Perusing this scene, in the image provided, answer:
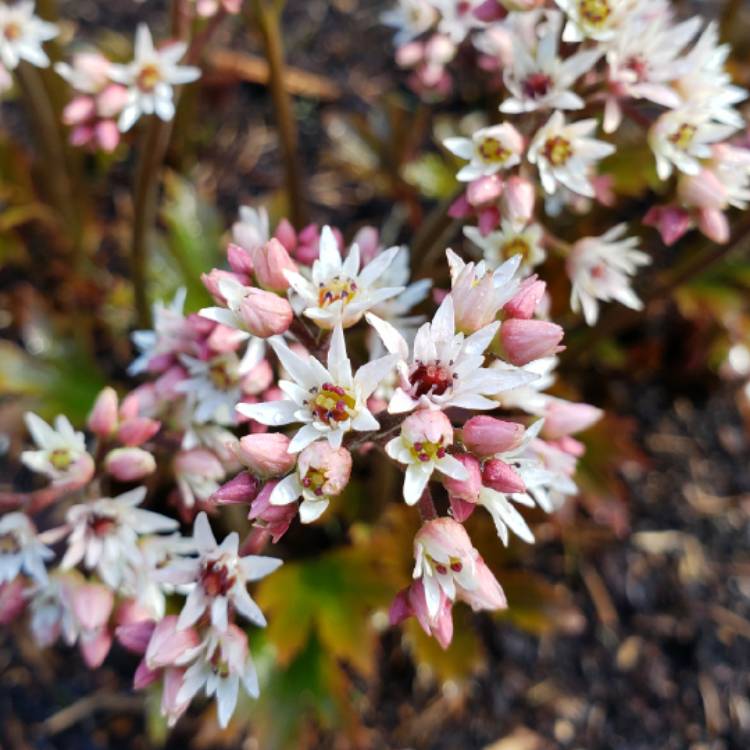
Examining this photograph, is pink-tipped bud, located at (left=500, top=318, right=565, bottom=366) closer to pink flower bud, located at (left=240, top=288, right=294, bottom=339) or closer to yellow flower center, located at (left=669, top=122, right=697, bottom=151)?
pink flower bud, located at (left=240, top=288, right=294, bottom=339)

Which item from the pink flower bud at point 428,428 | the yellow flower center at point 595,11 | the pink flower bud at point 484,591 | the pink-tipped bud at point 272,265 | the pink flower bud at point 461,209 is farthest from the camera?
the pink flower bud at point 461,209

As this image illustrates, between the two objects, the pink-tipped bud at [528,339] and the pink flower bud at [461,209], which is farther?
the pink flower bud at [461,209]

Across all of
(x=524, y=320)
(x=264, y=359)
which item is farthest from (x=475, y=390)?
(x=264, y=359)

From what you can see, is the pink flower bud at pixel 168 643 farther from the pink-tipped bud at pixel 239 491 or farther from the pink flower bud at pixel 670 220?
the pink flower bud at pixel 670 220

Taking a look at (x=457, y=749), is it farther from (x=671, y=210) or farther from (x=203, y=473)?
(x=671, y=210)

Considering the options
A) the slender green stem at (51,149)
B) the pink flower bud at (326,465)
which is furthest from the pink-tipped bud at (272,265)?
the slender green stem at (51,149)

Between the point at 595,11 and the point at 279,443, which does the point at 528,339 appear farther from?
the point at 595,11

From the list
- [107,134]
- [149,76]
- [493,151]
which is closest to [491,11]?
[493,151]
